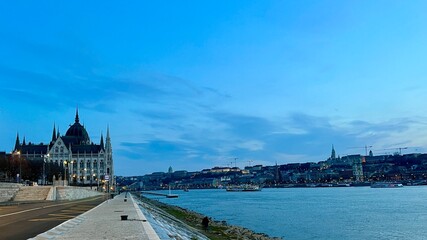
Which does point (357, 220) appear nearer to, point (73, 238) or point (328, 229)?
point (328, 229)

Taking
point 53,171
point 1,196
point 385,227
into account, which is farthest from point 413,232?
point 53,171

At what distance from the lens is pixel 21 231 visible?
20.6 meters

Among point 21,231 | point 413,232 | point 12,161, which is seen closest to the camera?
point 21,231

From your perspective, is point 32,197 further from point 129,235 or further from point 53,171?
point 53,171

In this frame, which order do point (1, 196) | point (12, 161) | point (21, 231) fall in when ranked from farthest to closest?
point (12, 161) < point (1, 196) < point (21, 231)

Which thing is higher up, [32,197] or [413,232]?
[32,197]

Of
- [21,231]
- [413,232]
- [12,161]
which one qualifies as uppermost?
[12,161]

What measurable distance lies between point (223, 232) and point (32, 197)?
32.0 metres

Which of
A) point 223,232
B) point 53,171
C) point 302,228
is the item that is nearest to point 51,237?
point 223,232

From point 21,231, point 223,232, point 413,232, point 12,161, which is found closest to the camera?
point 21,231

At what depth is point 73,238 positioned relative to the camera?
51.5 ft

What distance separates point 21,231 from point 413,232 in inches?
1522

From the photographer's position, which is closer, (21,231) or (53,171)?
(21,231)

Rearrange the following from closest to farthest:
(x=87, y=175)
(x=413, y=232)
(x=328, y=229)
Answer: (x=413, y=232) < (x=328, y=229) < (x=87, y=175)
